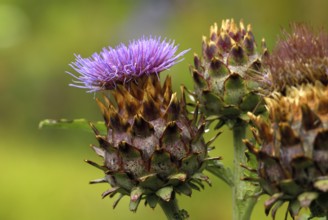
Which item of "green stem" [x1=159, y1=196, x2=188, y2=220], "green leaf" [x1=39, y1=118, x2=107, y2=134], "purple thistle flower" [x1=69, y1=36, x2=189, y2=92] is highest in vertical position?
"purple thistle flower" [x1=69, y1=36, x2=189, y2=92]

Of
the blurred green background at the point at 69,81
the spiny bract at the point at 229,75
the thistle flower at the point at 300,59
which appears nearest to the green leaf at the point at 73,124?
the spiny bract at the point at 229,75

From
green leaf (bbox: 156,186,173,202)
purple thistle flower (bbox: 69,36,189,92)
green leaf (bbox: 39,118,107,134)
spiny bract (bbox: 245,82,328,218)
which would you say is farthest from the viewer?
A: green leaf (bbox: 39,118,107,134)

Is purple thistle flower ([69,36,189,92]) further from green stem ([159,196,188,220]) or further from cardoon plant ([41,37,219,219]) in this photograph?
green stem ([159,196,188,220])

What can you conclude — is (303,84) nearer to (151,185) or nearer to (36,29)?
(151,185)

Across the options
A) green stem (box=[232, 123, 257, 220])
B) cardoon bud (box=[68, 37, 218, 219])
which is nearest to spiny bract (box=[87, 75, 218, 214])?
cardoon bud (box=[68, 37, 218, 219])

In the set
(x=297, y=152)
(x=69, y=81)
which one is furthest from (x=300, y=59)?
(x=69, y=81)

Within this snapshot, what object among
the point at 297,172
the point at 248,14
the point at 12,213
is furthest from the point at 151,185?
the point at 248,14
